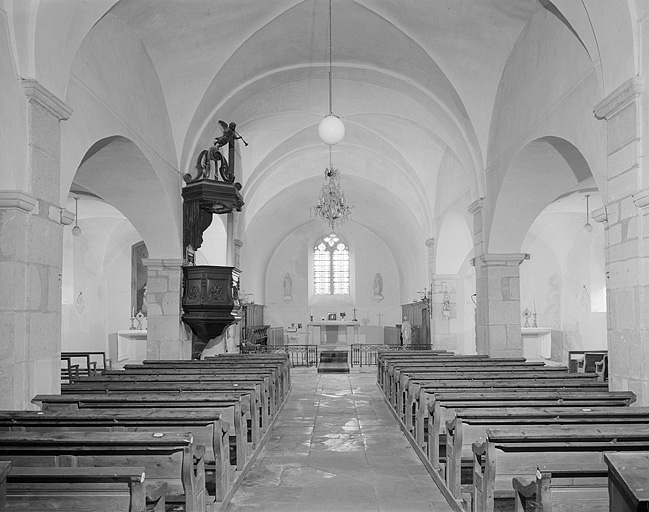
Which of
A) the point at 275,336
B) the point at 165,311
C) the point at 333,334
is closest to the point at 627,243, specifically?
the point at 165,311

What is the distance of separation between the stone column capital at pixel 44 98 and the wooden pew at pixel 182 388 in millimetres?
3049

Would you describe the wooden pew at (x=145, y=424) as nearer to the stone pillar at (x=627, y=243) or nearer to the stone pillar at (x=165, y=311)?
the stone pillar at (x=627, y=243)

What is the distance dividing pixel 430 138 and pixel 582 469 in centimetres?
1403

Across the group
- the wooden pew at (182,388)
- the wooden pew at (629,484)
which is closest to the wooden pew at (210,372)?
the wooden pew at (182,388)

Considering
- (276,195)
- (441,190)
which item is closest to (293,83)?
(441,190)

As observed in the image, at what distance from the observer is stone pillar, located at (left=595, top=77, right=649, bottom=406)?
585 cm

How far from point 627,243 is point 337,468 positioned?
12.2 ft

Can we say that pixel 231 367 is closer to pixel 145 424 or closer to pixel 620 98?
pixel 145 424

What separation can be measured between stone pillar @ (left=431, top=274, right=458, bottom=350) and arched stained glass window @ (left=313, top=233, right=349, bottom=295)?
9367 mm

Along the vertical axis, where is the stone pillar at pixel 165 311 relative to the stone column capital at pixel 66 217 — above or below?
below

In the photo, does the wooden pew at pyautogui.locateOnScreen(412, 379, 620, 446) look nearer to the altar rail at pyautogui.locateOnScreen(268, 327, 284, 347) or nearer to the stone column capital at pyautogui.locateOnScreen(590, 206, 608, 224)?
the stone column capital at pyautogui.locateOnScreen(590, 206, 608, 224)

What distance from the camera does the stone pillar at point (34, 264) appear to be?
6.04m

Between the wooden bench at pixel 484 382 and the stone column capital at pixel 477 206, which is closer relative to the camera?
the wooden bench at pixel 484 382

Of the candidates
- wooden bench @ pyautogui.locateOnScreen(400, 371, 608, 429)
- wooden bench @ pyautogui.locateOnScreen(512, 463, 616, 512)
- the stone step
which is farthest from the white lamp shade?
the stone step
